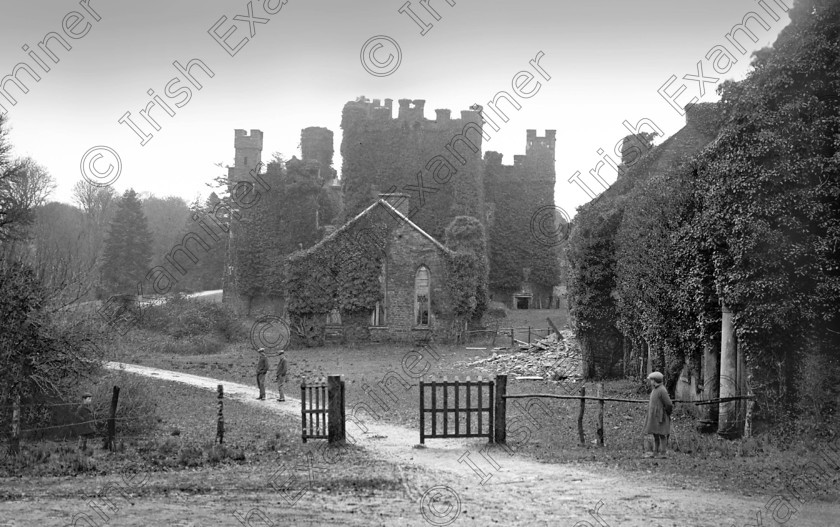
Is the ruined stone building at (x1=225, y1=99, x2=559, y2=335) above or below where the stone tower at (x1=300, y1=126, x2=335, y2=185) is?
below

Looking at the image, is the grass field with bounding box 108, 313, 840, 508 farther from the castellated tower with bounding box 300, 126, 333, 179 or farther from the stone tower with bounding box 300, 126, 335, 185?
the castellated tower with bounding box 300, 126, 333, 179

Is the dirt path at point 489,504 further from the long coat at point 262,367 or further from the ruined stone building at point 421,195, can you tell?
the ruined stone building at point 421,195

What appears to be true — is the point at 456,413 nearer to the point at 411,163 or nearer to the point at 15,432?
the point at 15,432

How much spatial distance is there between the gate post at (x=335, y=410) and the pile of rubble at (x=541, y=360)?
47.3 ft

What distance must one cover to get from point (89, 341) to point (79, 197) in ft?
194

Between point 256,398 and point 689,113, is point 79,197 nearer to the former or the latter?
point 256,398

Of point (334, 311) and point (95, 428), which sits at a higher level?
point (334, 311)

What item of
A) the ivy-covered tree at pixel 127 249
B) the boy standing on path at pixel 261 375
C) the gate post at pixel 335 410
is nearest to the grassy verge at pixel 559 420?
the boy standing on path at pixel 261 375

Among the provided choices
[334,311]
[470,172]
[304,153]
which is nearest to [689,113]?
[334,311]

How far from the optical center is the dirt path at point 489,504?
10430 mm

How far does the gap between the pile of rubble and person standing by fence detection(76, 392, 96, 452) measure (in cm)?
1708

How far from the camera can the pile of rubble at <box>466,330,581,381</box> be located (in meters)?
30.4

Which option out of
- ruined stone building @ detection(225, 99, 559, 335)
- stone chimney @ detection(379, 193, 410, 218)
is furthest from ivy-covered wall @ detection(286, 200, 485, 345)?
ruined stone building @ detection(225, 99, 559, 335)

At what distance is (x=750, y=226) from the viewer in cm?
1600
